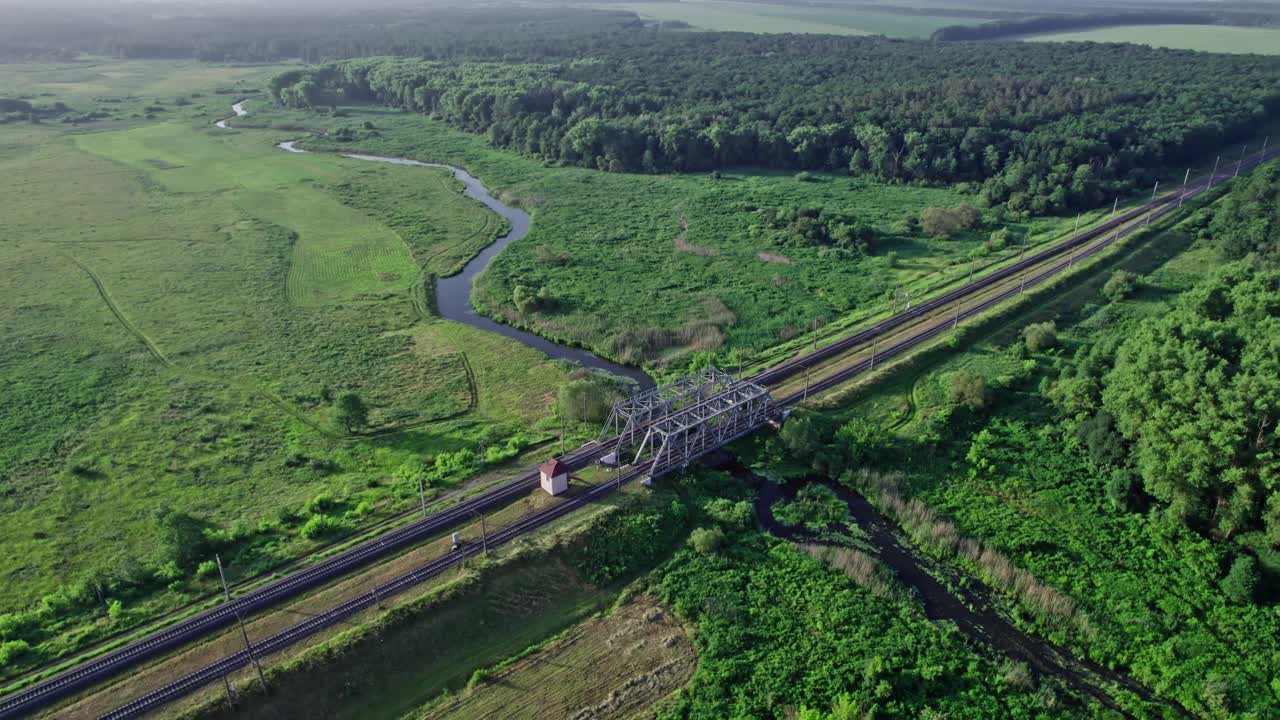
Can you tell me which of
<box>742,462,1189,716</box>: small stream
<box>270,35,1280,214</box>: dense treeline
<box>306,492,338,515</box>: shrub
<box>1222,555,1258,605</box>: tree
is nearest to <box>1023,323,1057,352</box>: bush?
<box>1222,555,1258,605</box>: tree

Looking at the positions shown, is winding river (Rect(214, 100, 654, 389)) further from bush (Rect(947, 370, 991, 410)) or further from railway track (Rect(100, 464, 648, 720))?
bush (Rect(947, 370, 991, 410))

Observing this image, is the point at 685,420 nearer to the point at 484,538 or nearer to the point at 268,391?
the point at 484,538

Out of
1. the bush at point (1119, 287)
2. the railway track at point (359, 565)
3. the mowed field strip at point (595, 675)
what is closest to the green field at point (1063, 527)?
the railway track at point (359, 565)

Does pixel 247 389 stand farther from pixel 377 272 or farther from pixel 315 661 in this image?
pixel 315 661

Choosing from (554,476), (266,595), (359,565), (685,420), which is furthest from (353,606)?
(685,420)

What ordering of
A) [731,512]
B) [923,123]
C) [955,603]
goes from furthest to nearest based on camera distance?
1. [923,123]
2. [731,512]
3. [955,603]

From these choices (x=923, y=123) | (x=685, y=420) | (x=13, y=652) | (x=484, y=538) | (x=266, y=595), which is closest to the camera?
(x=13, y=652)
